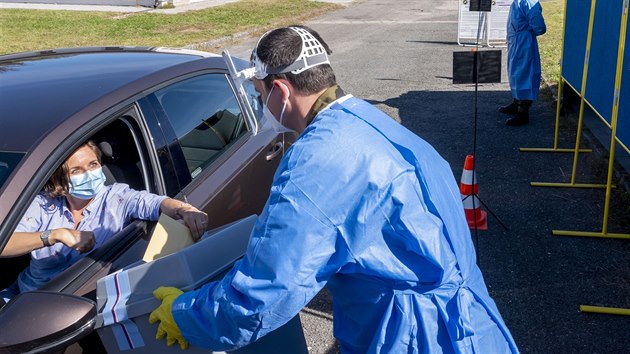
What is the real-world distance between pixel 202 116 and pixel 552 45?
12.5 meters

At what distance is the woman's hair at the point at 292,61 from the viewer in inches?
76.7

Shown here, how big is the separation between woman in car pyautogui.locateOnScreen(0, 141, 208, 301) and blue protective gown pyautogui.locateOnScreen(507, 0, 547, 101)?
258 inches

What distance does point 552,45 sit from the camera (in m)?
14.6

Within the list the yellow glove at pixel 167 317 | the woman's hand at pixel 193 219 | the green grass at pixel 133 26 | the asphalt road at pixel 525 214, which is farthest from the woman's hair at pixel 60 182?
the green grass at pixel 133 26

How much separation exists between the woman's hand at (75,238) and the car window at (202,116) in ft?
2.21

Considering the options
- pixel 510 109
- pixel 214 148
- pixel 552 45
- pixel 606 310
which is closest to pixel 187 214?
pixel 214 148

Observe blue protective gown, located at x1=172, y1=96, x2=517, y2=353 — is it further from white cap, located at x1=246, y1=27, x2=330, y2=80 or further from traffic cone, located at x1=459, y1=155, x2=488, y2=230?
traffic cone, located at x1=459, y1=155, x2=488, y2=230

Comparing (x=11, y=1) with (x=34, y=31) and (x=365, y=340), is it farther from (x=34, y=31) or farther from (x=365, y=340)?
(x=365, y=340)

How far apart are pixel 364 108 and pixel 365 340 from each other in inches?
26.5

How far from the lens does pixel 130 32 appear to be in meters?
16.7

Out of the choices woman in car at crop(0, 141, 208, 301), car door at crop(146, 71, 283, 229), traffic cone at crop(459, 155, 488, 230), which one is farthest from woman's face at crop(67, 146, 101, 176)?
traffic cone at crop(459, 155, 488, 230)

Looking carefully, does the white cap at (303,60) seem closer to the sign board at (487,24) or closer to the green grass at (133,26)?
the green grass at (133,26)

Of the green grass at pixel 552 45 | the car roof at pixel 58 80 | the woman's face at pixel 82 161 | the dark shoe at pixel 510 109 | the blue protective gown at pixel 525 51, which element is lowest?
the green grass at pixel 552 45

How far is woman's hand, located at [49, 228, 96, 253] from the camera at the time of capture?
2.74m
